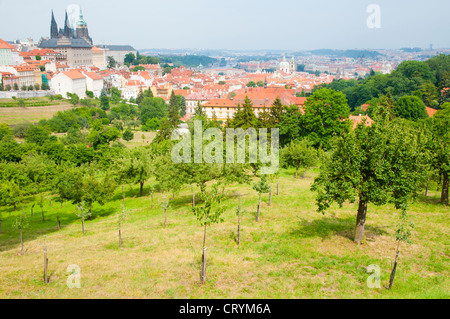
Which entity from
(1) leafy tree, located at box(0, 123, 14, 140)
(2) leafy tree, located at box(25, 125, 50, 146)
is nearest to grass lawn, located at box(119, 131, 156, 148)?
(2) leafy tree, located at box(25, 125, 50, 146)

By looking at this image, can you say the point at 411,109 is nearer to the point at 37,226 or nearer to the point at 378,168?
the point at 378,168

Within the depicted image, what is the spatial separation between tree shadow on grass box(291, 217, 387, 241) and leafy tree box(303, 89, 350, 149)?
2381cm

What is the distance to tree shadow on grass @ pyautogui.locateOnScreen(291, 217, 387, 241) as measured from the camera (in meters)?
18.2

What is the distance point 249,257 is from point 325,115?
31.4 m

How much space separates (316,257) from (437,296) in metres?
4.91

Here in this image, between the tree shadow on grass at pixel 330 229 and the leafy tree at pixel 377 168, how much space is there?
2.42 m

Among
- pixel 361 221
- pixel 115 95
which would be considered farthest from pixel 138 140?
pixel 361 221

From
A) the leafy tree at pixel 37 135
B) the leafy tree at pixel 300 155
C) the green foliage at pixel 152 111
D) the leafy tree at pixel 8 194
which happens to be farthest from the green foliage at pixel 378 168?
the green foliage at pixel 152 111

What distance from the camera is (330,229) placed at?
1911 centimetres

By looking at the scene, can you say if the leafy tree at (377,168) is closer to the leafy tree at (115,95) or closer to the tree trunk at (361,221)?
the tree trunk at (361,221)

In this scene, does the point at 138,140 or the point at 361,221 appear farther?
the point at 138,140

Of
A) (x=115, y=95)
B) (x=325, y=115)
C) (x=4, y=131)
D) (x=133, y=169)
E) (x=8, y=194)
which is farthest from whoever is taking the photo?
(x=115, y=95)
